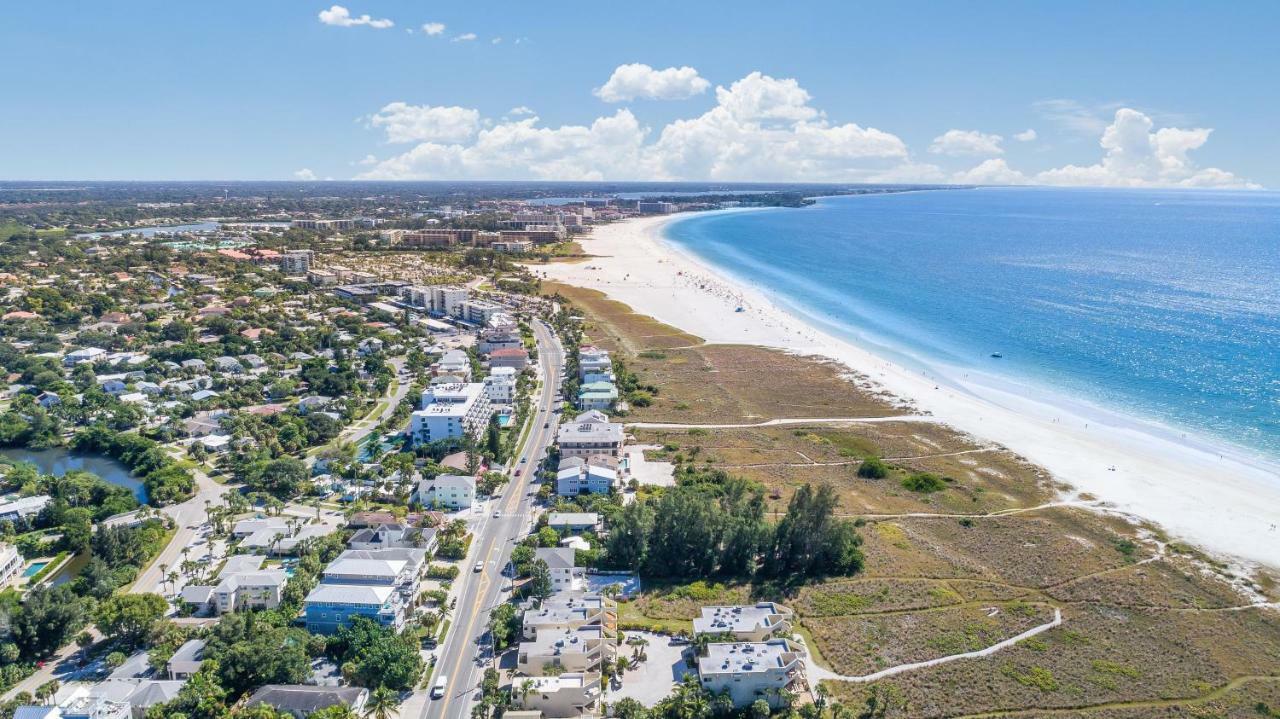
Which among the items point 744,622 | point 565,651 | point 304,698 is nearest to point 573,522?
point 565,651

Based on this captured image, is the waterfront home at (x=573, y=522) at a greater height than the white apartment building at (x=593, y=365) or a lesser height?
lesser

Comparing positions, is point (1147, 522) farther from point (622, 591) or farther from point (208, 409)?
point (208, 409)

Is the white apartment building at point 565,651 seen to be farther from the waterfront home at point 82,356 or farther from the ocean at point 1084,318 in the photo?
the waterfront home at point 82,356

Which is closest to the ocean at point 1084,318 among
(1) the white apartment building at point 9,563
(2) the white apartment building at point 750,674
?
(2) the white apartment building at point 750,674

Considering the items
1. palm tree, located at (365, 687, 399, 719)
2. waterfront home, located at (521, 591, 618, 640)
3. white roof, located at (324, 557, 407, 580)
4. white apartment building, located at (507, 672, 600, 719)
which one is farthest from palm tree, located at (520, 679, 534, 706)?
white roof, located at (324, 557, 407, 580)

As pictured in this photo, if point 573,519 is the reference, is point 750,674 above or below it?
below

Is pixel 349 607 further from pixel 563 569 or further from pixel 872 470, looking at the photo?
pixel 872 470
